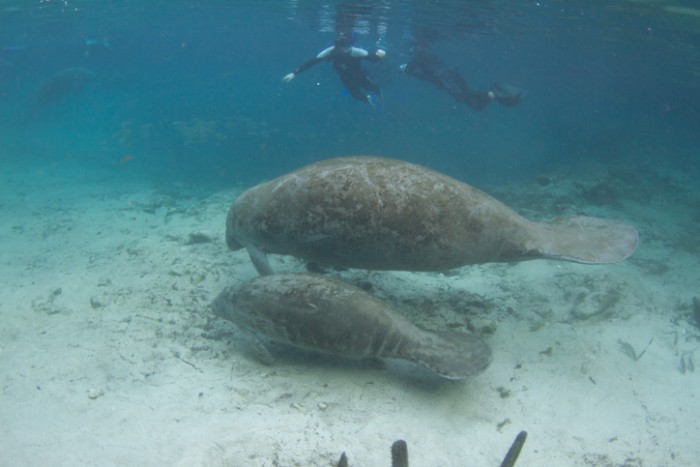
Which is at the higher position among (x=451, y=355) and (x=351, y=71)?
(x=351, y=71)

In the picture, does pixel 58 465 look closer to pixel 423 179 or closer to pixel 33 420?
pixel 33 420

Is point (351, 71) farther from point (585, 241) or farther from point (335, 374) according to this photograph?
point (335, 374)

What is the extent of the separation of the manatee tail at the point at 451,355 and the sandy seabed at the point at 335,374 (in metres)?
0.41

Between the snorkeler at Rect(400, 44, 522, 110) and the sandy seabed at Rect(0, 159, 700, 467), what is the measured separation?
348 inches

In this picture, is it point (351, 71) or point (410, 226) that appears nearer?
point (410, 226)

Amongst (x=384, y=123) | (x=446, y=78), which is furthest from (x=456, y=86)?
(x=384, y=123)

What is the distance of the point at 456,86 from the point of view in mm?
→ 17688

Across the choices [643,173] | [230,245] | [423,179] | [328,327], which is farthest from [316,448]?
[643,173]

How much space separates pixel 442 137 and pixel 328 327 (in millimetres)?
25505

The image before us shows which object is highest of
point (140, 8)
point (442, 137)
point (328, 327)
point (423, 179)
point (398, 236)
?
point (140, 8)

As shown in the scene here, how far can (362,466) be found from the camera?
3.15 metres

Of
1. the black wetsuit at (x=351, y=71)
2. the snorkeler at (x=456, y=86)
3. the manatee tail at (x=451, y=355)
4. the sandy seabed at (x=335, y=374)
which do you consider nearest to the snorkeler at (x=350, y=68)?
the black wetsuit at (x=351, y=71)

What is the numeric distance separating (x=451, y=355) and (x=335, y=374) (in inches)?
50.9

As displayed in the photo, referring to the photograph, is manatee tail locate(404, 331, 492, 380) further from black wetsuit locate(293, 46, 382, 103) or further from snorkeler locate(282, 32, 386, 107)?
black wetsuit locate(293, 46, 382, 103)
